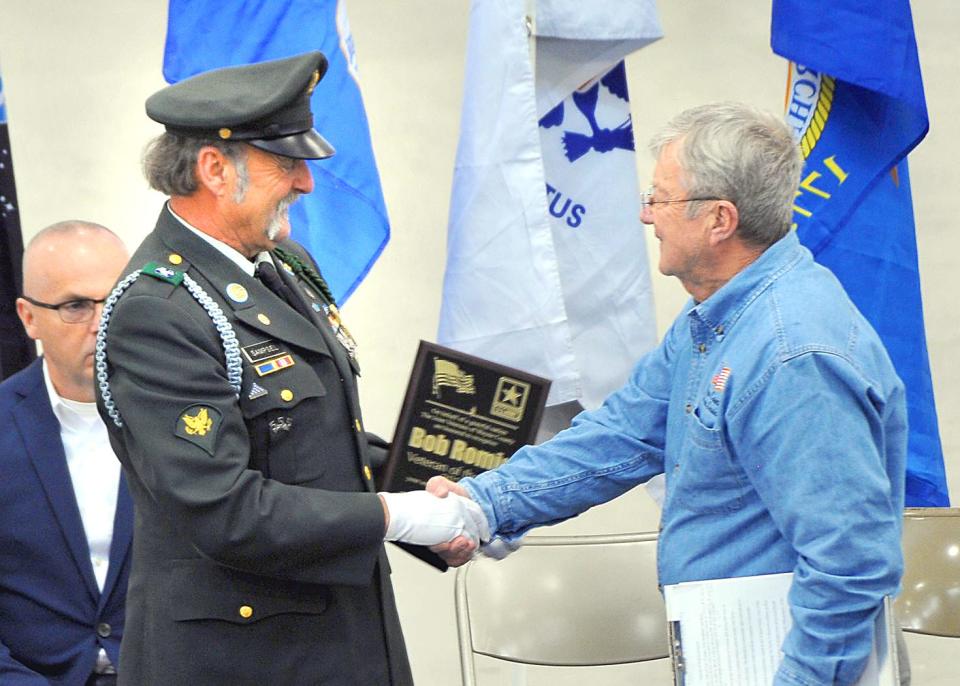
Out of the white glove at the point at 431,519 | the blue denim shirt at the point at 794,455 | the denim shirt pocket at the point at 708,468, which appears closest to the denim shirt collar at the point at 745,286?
the blue denim shirt at the point at 794,455

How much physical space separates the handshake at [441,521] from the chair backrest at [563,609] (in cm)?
34

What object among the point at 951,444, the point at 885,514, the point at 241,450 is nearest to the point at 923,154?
the point at 951,444

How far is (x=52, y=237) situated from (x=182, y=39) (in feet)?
1.86

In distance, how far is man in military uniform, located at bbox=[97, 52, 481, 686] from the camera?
1.76 m

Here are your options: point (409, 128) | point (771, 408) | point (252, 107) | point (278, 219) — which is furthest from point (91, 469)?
point (409, 128)

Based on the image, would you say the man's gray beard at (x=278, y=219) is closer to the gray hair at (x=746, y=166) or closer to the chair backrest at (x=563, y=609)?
the gray hair at (x=746, y=166)

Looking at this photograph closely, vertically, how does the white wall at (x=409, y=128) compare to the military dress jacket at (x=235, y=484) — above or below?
above

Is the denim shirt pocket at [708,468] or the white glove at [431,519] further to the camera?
the white glove at [431,519]

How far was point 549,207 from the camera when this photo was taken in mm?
2934

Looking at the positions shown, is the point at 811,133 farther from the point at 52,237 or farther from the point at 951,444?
the point at 52,237

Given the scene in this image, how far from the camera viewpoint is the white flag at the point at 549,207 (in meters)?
2.79

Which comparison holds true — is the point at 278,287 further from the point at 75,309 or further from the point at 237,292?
the point at 75,309

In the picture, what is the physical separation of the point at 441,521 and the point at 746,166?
0.72 m

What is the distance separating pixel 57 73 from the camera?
3430 millimetres
